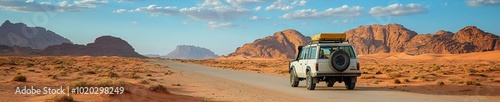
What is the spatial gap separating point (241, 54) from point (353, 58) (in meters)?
159

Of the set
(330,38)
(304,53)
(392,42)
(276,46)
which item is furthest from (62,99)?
(276,46)

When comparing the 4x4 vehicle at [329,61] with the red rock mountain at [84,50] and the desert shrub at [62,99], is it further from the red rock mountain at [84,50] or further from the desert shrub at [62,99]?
the red rock mountain at [84,50]

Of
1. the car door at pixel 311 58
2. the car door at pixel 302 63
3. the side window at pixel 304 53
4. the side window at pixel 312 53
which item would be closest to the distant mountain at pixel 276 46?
the side window at pixel 304 53

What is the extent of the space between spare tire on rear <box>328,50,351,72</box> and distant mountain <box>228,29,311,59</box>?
14788cm

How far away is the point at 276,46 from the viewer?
174 meters

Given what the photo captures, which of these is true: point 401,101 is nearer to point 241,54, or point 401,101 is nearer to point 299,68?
point 299,68

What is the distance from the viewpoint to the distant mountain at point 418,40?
12450 cm

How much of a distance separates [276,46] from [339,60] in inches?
6279

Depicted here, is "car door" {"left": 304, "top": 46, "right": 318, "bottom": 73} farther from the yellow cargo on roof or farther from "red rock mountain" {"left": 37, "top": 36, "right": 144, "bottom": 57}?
"red rock mountain" {"left": 37, "top": 36, "right": 144, "bottom": 57}

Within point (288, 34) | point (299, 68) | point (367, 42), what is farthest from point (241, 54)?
point (299, 68)

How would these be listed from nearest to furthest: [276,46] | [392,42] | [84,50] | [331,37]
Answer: [331,37], [392,42], [276,46], [84,50]

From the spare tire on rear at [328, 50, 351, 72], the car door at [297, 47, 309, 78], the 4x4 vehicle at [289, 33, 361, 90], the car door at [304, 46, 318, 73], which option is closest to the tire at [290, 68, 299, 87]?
the car door at [297, 47, 309, 78]

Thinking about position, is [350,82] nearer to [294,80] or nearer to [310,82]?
[310,82]

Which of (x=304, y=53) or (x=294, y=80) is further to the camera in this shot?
(x=294, y=80)
